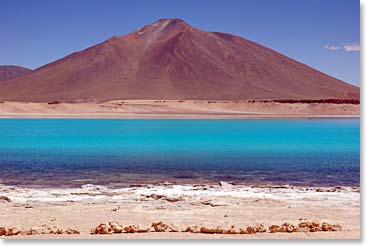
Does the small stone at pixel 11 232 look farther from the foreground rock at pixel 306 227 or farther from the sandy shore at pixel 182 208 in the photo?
the foreground rock at pixel 306 227

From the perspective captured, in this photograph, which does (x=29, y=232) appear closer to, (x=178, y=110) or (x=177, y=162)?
(x=177, y=162)

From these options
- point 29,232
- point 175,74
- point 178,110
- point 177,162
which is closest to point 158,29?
point 175,74

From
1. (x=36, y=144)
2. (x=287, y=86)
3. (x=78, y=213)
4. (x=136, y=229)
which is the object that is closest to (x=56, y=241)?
(x=136, y=229)

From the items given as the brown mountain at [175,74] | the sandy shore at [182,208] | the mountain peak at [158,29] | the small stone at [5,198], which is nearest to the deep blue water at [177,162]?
the sandy shore at [182,208]

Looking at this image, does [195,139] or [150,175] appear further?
[195,139]

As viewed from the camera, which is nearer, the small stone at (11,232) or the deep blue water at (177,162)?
the small stone at (11,232)

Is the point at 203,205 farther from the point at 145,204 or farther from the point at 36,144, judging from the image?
the point at 36,144
